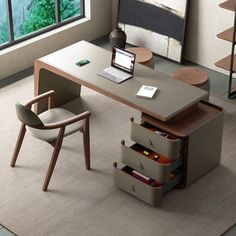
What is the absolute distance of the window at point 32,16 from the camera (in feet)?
22.7

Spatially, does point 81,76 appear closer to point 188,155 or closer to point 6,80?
point 188,155

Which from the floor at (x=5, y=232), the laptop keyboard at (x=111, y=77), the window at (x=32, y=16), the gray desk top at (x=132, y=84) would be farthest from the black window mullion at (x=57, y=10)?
the floor at (x=5, y=232)

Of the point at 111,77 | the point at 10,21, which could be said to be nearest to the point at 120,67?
the point at 111,77

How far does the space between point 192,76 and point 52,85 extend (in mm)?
1246

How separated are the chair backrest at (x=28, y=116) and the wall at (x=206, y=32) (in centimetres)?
245

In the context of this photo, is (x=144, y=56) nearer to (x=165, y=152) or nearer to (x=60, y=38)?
(x=60, y=38)

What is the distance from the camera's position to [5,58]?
6.88m

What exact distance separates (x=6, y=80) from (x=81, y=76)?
1540 mm

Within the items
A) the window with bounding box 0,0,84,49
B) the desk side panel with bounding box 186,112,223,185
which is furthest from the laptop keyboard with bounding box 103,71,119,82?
the window with bounding box 0,0,84,49

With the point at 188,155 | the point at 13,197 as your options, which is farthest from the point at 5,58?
the point at 188,155

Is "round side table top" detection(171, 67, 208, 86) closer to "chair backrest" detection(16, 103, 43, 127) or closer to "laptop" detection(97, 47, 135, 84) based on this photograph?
"laptop" detection(97, 47, 135, 84)

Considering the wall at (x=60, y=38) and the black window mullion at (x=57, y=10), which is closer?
the wall at (x=60, y=38)

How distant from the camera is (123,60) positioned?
566 centimetres

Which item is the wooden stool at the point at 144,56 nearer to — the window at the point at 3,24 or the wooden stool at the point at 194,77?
the wooden stool at the point at 194,77
